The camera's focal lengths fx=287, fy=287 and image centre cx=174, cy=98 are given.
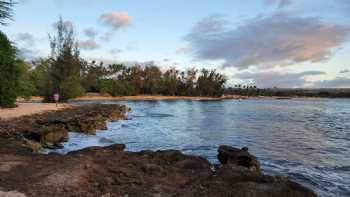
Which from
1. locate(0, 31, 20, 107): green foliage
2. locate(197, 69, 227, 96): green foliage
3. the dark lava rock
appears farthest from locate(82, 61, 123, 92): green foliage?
the dark lava rock

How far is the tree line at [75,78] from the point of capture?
29.2 metres

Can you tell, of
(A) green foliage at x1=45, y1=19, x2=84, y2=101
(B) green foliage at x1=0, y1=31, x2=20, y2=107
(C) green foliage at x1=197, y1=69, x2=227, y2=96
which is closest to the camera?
(B) green foliage at x1=0, y1=31, x2=20, y2=107

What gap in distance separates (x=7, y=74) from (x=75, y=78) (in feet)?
82.6

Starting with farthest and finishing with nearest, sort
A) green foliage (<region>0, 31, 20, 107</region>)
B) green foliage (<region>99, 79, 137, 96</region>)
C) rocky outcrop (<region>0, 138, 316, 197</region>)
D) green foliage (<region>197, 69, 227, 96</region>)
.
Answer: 1. green foliage (<region>197, 69, 227, 96</region>)
2. green foliage (<region>99, 79, 137, 96</region>)
3. green foliage (<region>0, 31, 20, 107</region>)
4. rocky outcrop (<region>0, 138, 316, 197</region>)

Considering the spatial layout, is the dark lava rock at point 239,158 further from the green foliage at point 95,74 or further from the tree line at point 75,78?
the green foliage at point 95,74

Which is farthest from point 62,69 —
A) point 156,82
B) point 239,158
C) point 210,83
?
point 210,83

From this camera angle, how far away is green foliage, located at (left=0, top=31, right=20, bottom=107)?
2734cm

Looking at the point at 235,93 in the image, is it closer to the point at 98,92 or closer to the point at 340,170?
the point at 98,92

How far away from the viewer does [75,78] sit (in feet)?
174

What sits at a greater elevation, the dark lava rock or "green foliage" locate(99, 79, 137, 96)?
"green foliage" locate(99, 79, 137, 96)

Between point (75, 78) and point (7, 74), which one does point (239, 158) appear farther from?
point (75, 78)

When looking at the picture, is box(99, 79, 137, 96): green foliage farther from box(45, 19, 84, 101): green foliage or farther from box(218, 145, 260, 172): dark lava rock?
box(218, 145, 260, 172): dark lava rock

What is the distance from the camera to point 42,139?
14719 mm

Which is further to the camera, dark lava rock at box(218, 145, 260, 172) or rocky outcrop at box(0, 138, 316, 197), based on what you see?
dark lava rock at box(218, 145, 260, 172)
